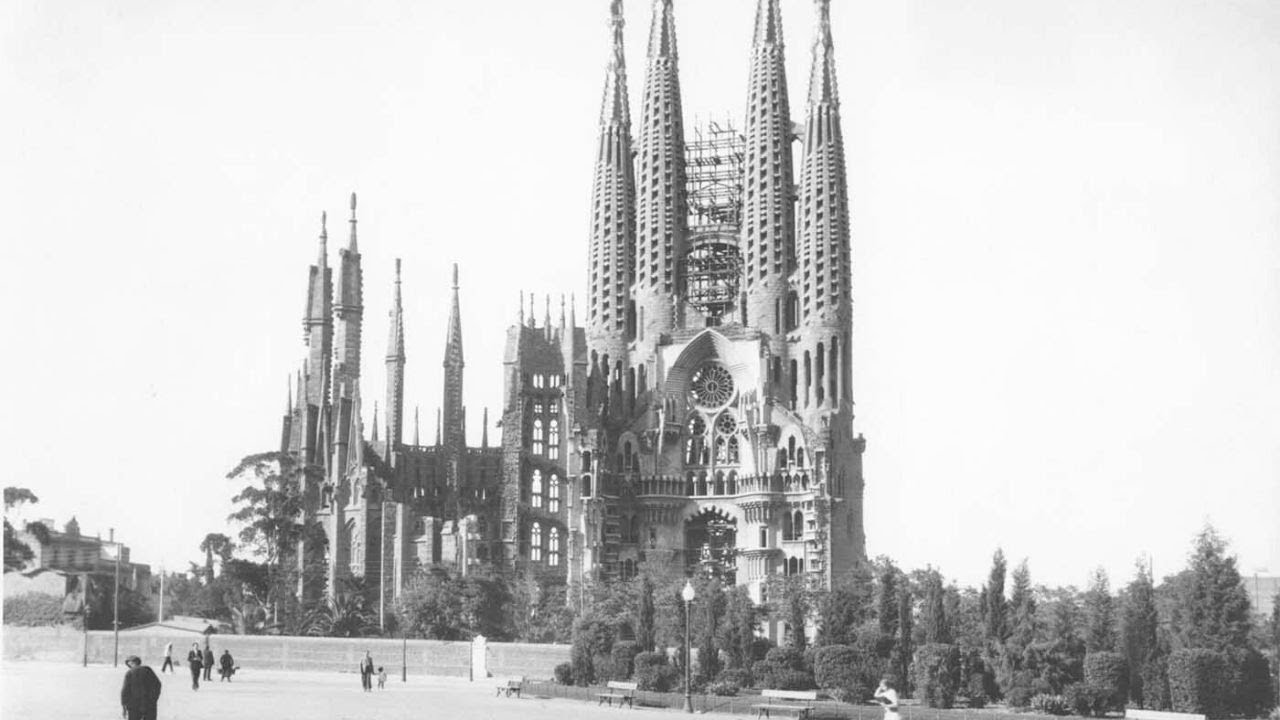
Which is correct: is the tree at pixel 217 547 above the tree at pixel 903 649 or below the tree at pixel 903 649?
above

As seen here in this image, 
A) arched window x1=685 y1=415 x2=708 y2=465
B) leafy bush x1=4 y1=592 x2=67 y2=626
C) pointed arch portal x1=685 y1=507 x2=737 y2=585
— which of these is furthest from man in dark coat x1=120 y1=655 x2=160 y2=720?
arched window x1=685 y1=415 x2=708 y2=465

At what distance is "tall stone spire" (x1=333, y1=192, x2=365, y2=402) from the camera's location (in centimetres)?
11275

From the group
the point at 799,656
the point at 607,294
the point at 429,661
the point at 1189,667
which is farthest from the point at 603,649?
the point at 607,294

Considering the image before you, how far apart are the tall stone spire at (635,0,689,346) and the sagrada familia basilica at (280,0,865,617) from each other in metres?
0.14

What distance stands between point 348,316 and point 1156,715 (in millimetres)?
75846

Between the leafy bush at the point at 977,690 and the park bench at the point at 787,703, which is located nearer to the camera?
the park bench at the point at 787,703

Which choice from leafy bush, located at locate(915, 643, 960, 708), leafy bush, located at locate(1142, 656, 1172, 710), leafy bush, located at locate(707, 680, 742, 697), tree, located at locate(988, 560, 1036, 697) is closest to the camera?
leafy bush, located at locate(1142, 656, 1172, 710)

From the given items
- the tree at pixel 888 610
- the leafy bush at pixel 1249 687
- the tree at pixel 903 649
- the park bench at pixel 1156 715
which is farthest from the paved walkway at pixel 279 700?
the leafy bush at pixel 1249 687

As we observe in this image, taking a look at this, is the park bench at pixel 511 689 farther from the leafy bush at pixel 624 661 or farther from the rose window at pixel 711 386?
the rose window at pixel 711 386

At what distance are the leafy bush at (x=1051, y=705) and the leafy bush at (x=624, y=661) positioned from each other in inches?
558

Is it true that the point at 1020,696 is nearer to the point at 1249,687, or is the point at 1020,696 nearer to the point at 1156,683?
the point at 1156,683

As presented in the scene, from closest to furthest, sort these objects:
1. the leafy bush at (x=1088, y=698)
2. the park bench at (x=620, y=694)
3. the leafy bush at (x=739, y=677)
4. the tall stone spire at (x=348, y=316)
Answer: the leafy bush at (x=1088, y=698) < the park bench at (x=620, y=694) < the leafy bush at (x=739, y=677) < the tall stone spire at (x=348, y=316)

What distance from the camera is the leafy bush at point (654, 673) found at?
5316cm

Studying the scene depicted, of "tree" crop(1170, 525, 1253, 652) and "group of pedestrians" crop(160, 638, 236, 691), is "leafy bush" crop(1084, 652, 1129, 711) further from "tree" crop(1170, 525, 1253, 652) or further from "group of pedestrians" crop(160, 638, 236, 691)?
"group of pedestrians" crop(160, 638, 236, 691)
